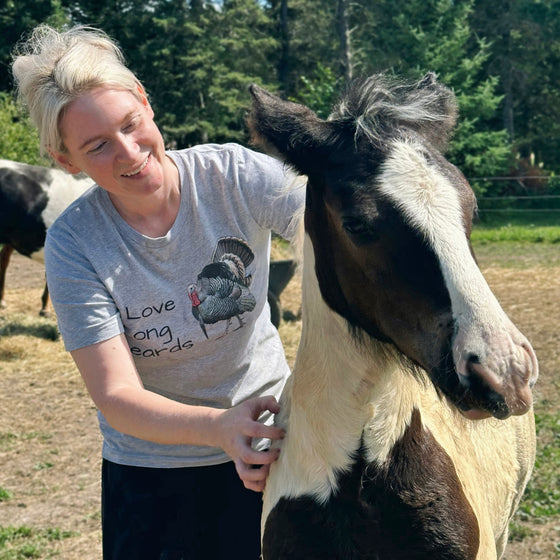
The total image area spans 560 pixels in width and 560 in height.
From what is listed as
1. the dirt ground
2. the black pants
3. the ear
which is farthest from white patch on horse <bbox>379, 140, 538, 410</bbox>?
the dirt ground

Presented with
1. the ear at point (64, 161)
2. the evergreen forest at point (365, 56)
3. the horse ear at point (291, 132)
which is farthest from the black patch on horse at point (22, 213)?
the evergreen forest at point (365, 56)

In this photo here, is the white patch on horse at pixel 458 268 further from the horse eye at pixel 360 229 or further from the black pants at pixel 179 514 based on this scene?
the black pants at pixel 179 514

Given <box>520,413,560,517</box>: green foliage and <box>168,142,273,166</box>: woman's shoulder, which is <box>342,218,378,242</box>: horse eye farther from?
<box>520,413,560,517</box>: green foliage

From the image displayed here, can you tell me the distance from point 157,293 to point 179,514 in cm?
70

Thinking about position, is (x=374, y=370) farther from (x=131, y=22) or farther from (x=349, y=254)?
(x=131, y=22)

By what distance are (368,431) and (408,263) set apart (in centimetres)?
46

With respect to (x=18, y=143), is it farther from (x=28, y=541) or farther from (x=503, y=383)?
(x=503, y=383)

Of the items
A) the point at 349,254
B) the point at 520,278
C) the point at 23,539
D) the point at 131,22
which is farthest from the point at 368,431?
the point at 131,22

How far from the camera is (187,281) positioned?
1980 mm

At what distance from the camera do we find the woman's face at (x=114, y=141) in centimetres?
184

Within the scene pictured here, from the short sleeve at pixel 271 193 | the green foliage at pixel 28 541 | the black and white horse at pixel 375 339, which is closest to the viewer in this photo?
the black and white horse at pixel 375 339

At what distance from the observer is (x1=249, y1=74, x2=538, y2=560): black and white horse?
1.48 m

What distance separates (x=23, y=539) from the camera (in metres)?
3.80

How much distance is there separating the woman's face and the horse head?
0.34m
